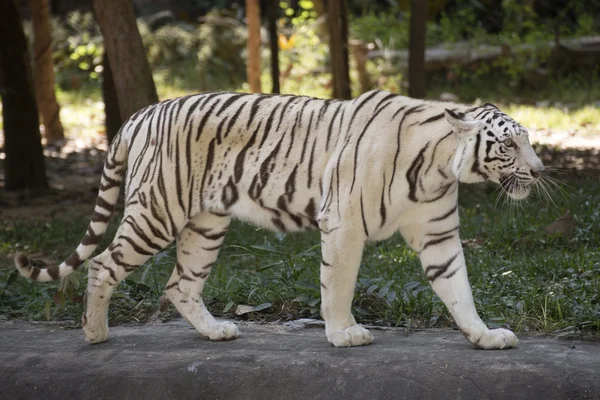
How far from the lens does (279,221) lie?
13.8ft

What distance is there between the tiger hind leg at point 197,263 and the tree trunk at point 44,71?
8379mm

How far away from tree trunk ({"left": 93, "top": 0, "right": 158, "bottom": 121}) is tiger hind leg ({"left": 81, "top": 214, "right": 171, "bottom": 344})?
2.78m

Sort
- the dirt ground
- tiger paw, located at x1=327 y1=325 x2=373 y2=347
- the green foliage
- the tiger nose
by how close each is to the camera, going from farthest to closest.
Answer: the green foliage < the dirt ground < tiger paw, located at x1=327 y1=325 x2=373 y2=347 < the tiger nose

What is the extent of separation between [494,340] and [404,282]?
4.22 feet

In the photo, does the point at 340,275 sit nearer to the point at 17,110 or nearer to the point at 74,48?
the point at 17,110

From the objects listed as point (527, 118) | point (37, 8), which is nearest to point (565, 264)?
point (527, 118)

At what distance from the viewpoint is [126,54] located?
6879 millimetres

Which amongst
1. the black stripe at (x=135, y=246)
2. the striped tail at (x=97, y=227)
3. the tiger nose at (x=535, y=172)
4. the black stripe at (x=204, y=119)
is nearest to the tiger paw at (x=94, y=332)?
the striped tail at (x=97, y=227)

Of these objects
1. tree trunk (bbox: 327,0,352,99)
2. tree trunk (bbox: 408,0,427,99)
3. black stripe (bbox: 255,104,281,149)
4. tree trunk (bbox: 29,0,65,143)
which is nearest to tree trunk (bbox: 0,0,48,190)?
tree trunk (bbox: 29,0,65,143)

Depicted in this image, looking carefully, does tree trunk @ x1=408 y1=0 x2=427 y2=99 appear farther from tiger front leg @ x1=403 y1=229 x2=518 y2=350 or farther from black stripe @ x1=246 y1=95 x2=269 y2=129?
tiger front leg @ x1=403 y1=229 x2=518 y2=350

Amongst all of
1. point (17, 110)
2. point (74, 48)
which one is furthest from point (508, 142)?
point (74, 48)

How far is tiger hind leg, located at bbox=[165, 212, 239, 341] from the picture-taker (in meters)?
4.44

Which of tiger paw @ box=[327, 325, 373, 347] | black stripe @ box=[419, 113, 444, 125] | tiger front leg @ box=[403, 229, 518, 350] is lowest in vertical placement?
Answer: tiger paw @ box=[327, 325, 373, 347]

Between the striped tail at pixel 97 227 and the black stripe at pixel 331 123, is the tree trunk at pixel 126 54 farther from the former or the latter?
the black stripe at pixel 331 123
